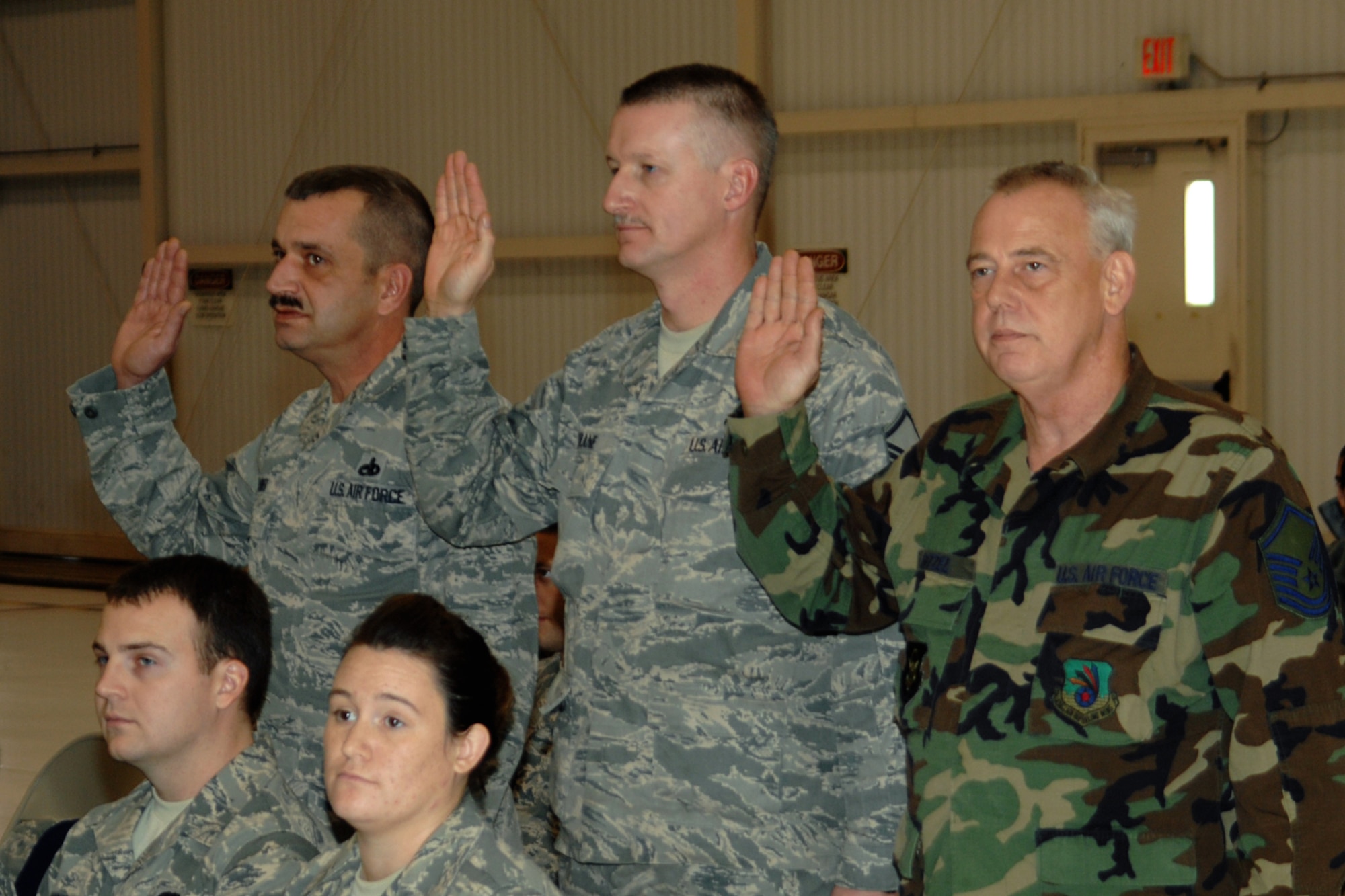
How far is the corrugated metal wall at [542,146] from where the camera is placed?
7.52 m

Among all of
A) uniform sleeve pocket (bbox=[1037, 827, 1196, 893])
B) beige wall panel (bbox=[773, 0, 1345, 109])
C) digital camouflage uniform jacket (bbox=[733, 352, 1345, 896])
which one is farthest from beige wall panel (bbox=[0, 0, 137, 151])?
uniform sleeve pocket (bbox=[1037, 827, 1196, 893])

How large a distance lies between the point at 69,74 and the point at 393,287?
32.8 ft

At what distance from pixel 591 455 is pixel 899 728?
0.64 meters

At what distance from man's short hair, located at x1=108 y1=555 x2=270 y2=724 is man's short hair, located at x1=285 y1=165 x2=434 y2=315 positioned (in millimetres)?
711

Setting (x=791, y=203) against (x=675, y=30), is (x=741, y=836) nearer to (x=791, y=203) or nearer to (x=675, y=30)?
(x=791, y=203)

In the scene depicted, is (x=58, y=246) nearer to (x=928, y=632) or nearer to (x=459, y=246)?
(x=459, y=246)

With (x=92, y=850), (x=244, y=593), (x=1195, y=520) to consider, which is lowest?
(x=92, y=850)

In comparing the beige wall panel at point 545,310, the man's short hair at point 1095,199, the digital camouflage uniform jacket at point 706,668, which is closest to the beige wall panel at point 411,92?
the beige wall panel at point 545,310

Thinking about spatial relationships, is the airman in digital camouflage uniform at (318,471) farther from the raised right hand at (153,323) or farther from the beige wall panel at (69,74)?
the beige wall panel at (69,74)

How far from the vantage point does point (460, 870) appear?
1925mm

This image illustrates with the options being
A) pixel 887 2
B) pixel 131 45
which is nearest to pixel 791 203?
pixel 887 2

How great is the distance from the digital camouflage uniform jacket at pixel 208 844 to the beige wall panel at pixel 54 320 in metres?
9.55

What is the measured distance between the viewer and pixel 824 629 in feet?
6.64

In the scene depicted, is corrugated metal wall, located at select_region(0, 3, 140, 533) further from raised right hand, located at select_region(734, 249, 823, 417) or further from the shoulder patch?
the shoulder patch
